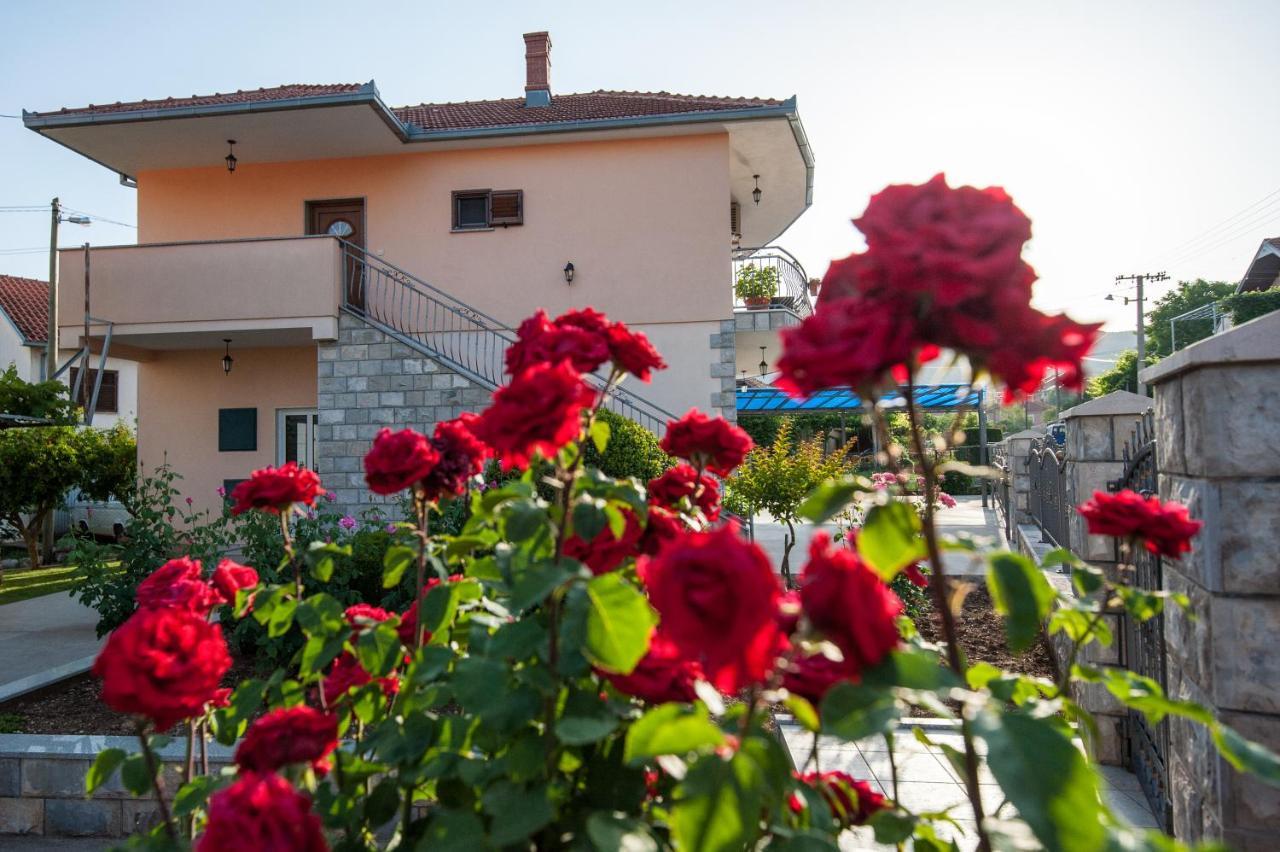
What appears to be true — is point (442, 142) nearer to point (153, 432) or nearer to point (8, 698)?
point (153, 432)

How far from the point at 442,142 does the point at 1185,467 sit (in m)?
11.9

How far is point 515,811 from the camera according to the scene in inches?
47.9

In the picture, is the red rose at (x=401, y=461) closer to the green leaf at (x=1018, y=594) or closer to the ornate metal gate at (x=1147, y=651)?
the green leaf at (x=1018, y=594)

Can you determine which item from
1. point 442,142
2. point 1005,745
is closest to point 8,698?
point 1005,745

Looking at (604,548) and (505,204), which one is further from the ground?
(505,204)

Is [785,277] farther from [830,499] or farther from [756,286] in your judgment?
[830,499]

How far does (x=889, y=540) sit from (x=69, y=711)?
528 centimetres

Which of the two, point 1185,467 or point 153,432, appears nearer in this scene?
point 1185,467

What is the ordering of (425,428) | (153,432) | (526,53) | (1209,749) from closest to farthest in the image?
(1209,749), (425,428), (153,432), (526,53)

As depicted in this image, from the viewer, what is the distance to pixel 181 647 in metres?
1.42

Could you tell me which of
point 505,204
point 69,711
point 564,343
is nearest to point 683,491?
point 564,343

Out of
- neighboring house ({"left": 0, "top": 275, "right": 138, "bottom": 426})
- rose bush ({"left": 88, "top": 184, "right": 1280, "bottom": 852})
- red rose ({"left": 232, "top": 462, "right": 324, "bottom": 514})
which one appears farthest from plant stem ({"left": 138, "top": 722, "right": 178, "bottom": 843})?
neighboring house ({"left": 0, "top": 275, "right": 138, "bottom": 426})

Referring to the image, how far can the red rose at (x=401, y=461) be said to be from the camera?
1824mm

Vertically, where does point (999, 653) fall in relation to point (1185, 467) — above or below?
below
